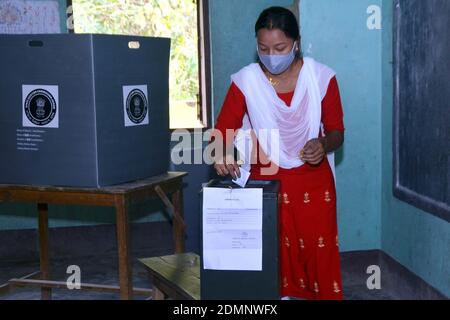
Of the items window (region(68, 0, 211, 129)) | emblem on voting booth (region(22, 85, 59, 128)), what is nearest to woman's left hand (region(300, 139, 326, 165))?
emblem on voting booth (region(22, 85, 59, 128))

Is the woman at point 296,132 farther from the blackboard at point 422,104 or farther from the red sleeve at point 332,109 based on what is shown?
the blackboard at point 422,104

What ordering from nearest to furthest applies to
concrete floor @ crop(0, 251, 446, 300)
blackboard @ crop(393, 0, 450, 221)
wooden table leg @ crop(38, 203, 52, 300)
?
blackboard @ crop(393, 0, 450, 221), wooden table leg @ crop(38, 203, 52, 300), concrete floor @ crop(0, 251, 446, 300)

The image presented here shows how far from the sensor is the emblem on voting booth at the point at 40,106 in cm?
216

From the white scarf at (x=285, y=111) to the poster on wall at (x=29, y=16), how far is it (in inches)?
80.0

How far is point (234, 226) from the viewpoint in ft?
5.64

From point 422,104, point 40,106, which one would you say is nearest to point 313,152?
point 422,104

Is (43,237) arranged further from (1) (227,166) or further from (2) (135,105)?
(1) (227,166)

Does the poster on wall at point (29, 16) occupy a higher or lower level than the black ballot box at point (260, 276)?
higher

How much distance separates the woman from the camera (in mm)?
2420

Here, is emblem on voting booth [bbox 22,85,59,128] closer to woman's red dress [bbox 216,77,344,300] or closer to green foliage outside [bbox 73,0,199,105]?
woman's red dress [bbox 216,77,344,300]

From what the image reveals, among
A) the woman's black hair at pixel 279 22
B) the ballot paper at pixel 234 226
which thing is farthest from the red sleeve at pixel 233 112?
the ballot paper at pixel 234 226

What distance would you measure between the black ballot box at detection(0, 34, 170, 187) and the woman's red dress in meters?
0.40

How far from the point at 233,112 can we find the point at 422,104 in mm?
872

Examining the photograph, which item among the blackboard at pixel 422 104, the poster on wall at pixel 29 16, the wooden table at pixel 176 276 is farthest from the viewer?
the poster on wall at pixel 29 16
